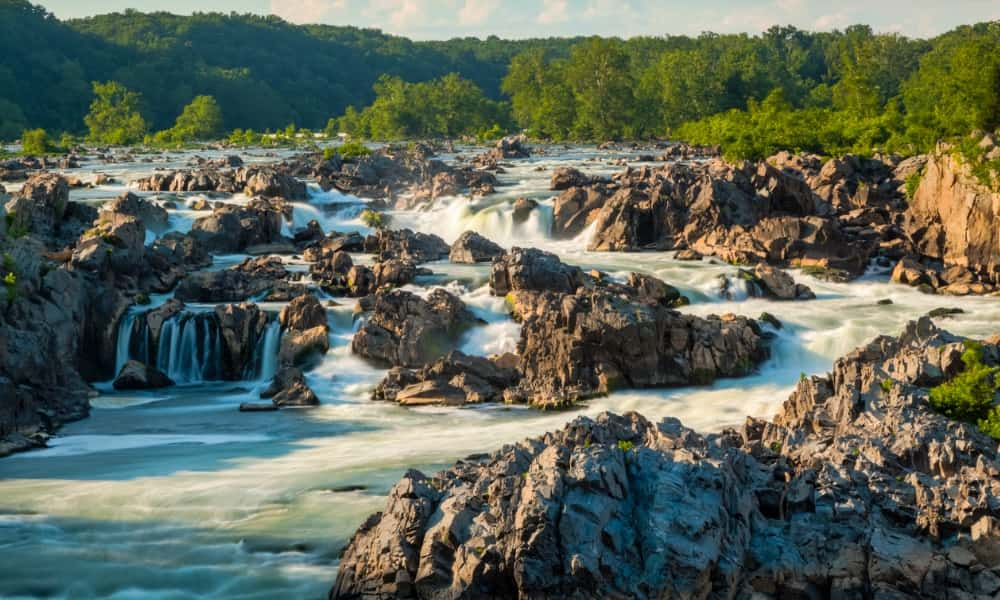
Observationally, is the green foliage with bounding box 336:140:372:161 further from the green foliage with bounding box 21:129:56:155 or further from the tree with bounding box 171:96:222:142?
the tree with bounding box 171:96:222:142

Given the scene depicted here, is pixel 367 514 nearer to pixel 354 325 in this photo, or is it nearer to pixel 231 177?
pixel 354 325

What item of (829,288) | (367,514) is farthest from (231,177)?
(367,514)

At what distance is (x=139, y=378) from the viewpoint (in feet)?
93.5

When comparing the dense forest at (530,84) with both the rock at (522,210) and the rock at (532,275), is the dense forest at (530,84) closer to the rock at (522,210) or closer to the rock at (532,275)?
the rock at (522,210)

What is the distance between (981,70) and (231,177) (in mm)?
34960

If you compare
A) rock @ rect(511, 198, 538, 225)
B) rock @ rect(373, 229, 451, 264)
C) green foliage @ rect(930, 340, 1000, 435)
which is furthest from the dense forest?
green foliage @ rect(930, 340, 1000, 435)

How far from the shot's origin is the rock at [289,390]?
86.9 ft

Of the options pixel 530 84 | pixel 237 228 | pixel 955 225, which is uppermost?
pixel 530 84

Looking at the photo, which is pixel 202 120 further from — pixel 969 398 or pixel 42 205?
pixel 969 398

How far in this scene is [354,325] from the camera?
30500 millimetres

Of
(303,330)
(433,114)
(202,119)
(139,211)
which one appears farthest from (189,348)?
A: (202,119)

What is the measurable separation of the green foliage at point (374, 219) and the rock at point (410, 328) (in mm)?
17593

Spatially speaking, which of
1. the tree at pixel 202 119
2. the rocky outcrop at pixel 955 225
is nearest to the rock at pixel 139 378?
the rocky outcrop at pixel 955 225

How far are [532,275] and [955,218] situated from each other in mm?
16133
